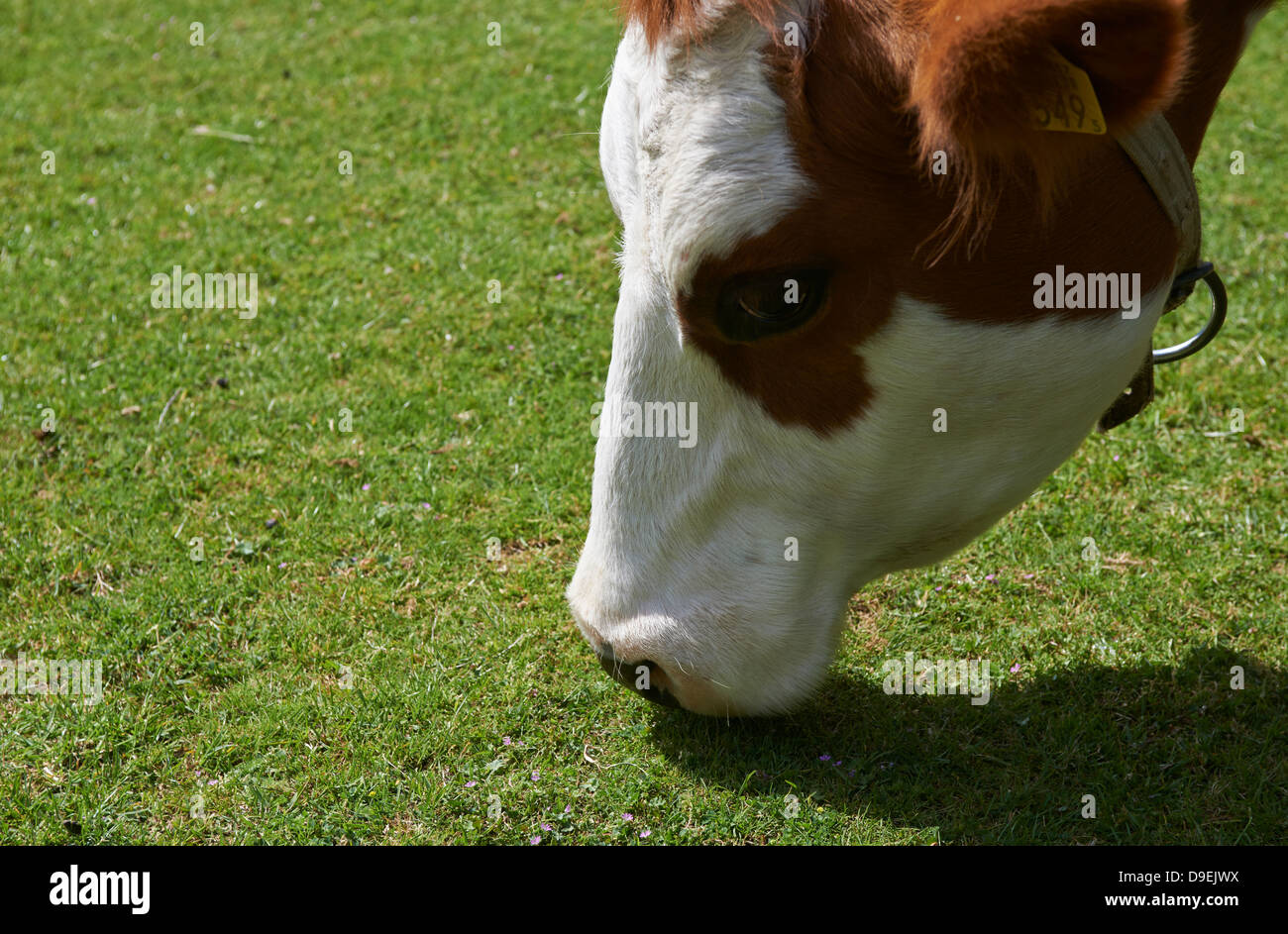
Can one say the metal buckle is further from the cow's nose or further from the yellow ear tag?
the cow's nose

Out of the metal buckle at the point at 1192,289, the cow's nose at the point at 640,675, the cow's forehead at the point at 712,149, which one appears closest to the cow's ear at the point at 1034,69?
the cow's forehead at the point at 712,149

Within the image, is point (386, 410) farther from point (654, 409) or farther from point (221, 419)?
point (654, 409)

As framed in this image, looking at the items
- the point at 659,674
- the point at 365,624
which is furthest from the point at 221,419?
the point at 659,674

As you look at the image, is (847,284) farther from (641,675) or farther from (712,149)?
(641,675)

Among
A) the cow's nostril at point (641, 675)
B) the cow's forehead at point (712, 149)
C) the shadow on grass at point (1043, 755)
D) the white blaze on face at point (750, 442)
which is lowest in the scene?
the shadow on grass at point (1043, 755)

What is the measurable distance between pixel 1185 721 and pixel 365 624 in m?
2.44

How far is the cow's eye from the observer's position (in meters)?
2.27

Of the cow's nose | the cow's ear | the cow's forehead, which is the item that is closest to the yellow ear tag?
the cow's ear

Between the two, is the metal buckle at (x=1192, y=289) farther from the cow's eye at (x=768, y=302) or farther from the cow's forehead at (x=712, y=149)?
the cow's forehead at (x=712, y=149)

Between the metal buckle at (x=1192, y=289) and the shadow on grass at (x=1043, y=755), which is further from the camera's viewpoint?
the shadow on grass at (x=1043, y=755)

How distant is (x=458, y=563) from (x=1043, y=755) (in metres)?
1.99

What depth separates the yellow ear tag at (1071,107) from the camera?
1.90 m

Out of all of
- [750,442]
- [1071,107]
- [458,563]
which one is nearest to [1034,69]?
[1071,107]

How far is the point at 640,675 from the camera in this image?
2.81m
